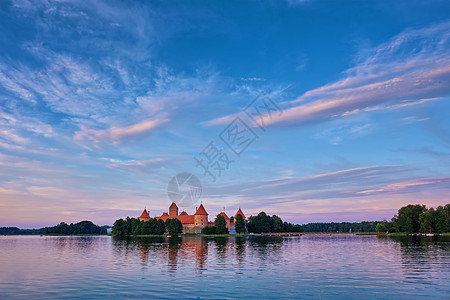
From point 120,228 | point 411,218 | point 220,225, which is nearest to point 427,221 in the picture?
point 411,218

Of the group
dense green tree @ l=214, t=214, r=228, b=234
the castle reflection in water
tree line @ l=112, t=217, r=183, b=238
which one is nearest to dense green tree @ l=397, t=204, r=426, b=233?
dense green tree @ l=214, t=214, r=228, b=234

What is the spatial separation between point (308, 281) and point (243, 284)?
5061 mm

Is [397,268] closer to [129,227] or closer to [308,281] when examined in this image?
[308,281]

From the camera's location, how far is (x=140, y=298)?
19625 millimetres

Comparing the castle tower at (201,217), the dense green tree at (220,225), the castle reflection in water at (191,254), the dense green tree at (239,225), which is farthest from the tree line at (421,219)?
the castle tower at (201,217)

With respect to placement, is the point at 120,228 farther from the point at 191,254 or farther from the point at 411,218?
the point at 411,218

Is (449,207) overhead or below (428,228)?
overhead

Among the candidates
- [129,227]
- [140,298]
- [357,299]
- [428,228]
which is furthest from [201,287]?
[129,227]

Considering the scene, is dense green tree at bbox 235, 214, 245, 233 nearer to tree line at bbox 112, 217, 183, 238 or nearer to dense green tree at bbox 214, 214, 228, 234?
dense green tree at bbox 214, 214, 228, 234

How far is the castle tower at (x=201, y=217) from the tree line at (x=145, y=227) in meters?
21.3

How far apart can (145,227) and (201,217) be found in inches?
1578

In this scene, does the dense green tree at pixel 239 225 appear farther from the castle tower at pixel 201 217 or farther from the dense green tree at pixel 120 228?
the dense green tree at pixel 120 228

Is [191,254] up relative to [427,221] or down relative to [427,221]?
down

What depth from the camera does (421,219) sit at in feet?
414
